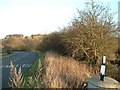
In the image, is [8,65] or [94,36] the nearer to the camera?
[94,36]

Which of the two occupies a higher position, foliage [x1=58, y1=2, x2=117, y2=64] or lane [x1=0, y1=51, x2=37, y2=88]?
foliage [x1=58, y1=2, x2=117, y2=64]

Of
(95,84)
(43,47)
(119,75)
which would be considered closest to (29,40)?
(43,47)

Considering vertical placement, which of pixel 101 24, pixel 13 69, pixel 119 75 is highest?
pixel 101 24

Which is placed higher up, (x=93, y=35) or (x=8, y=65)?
(x=93, y=35)

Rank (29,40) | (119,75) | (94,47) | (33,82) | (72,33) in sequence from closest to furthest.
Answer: (33,82) → (119,75) → (94,47) → (72,33) → (29,40)

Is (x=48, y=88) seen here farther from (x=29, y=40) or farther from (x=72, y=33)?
(x=29, y=40)

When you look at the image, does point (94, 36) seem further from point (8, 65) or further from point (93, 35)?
point (8, 65)

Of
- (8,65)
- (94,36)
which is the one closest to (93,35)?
(94,36)

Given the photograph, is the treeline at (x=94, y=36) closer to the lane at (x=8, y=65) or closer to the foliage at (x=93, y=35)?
the foliage at (x=93, y=35)

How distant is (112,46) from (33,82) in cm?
2054

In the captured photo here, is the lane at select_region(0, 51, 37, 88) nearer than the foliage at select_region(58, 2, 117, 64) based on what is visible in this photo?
Yes

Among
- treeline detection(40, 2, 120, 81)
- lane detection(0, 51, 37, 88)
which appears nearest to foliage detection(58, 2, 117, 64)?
treeline detection(40, 2, 120, 81)

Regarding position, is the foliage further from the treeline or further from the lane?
the lane

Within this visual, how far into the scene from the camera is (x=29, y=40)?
76125 millimetres
